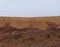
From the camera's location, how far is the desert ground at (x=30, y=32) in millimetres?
2850

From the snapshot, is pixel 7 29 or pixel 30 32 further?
pixel 7 29

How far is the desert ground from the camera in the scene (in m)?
2.85

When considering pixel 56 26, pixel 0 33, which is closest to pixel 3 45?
pixel 0 33

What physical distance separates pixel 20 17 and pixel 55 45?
96cm

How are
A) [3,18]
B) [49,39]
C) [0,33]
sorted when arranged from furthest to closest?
[3,18] < [0,33] < [49,39]

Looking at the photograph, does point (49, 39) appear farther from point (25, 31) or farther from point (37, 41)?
point (25, 31)

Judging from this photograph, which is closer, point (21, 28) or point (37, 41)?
point (37, 41)

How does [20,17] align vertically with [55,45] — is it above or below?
above

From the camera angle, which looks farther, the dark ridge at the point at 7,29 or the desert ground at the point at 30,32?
the dark ridge at the point at 7,29

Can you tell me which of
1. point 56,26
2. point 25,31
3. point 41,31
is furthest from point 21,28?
point 56,26

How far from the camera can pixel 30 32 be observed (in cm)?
304

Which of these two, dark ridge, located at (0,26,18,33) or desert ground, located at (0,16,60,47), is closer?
desert ground, located at (0,16,60,47)

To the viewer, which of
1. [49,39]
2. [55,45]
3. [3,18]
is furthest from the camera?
Answer: [3,18]

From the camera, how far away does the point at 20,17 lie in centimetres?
342
